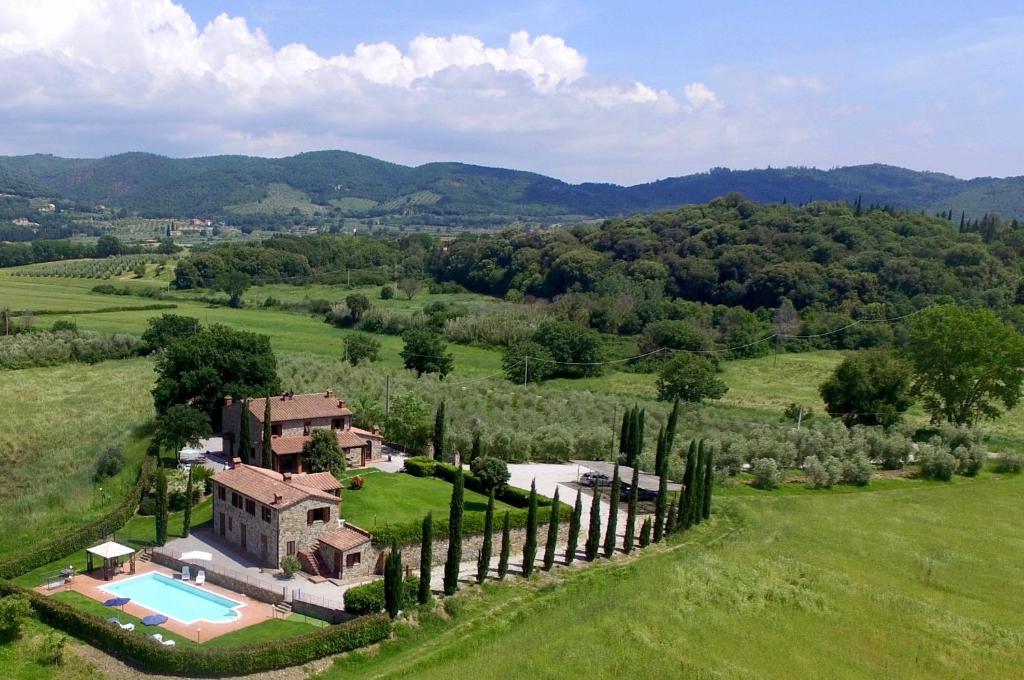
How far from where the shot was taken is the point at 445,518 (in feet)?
125

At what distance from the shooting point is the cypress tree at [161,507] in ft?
120

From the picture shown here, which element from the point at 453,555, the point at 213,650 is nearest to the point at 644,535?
the point at 453,555

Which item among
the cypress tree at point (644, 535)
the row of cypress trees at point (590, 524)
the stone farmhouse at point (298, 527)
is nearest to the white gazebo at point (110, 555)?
the stone farmhouse at point (298, 527)

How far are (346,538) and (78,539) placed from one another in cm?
1206

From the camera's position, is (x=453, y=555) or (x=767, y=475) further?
(x=767, y=475)

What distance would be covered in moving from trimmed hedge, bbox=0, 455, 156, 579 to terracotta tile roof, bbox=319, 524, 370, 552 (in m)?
10.5

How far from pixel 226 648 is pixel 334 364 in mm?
44921

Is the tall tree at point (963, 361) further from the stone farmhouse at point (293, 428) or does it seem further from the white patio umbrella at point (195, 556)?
the white patio umbrella at point (195, 556)

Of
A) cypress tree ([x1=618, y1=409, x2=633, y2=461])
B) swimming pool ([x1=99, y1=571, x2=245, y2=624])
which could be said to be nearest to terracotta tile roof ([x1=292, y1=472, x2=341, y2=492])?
swimming pool ([x1=99, y1=571, x2=245, y2=624])

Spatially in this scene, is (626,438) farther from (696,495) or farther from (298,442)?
(298,442)

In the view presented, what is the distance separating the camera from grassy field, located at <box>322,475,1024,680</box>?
2855cm

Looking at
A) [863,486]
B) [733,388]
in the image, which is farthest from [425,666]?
[733,388]

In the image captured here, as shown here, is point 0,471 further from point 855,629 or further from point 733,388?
point 733,388

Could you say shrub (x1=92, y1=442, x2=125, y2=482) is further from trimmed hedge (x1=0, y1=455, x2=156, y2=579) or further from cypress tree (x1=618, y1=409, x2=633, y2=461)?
cypress tree (x1=618, y1=409, x2=633, y2=461)
